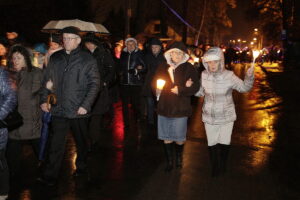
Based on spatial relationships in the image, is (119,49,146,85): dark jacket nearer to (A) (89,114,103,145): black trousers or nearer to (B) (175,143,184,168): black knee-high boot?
(A) (89,114,103,145): black trousers

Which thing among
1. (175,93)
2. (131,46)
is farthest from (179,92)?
(131,46)

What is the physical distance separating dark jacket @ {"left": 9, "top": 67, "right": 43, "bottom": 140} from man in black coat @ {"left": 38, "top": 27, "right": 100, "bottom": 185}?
0.23 meters

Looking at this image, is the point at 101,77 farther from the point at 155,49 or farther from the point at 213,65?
the point at 155,49

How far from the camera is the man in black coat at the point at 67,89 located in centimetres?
532

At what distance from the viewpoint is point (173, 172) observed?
6.12m

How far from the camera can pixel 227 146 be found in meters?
5.94

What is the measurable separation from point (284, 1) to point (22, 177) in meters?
40.0

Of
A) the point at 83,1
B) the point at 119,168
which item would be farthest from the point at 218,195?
the point at 83,1

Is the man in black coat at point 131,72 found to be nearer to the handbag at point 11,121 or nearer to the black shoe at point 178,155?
the black shoe at point 178,155

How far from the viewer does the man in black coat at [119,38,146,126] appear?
29.5 feet

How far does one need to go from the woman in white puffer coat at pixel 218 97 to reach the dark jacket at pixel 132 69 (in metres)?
3.18

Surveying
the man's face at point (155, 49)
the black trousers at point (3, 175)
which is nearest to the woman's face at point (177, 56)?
the black trousers at point (3, 175)

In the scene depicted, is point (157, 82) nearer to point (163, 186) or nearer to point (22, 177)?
point (163, 186)

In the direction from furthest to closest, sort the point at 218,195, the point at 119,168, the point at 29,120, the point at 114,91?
the point at 114,91 < the point at 119,168 < the point at 29,120 < the point at 218,195
